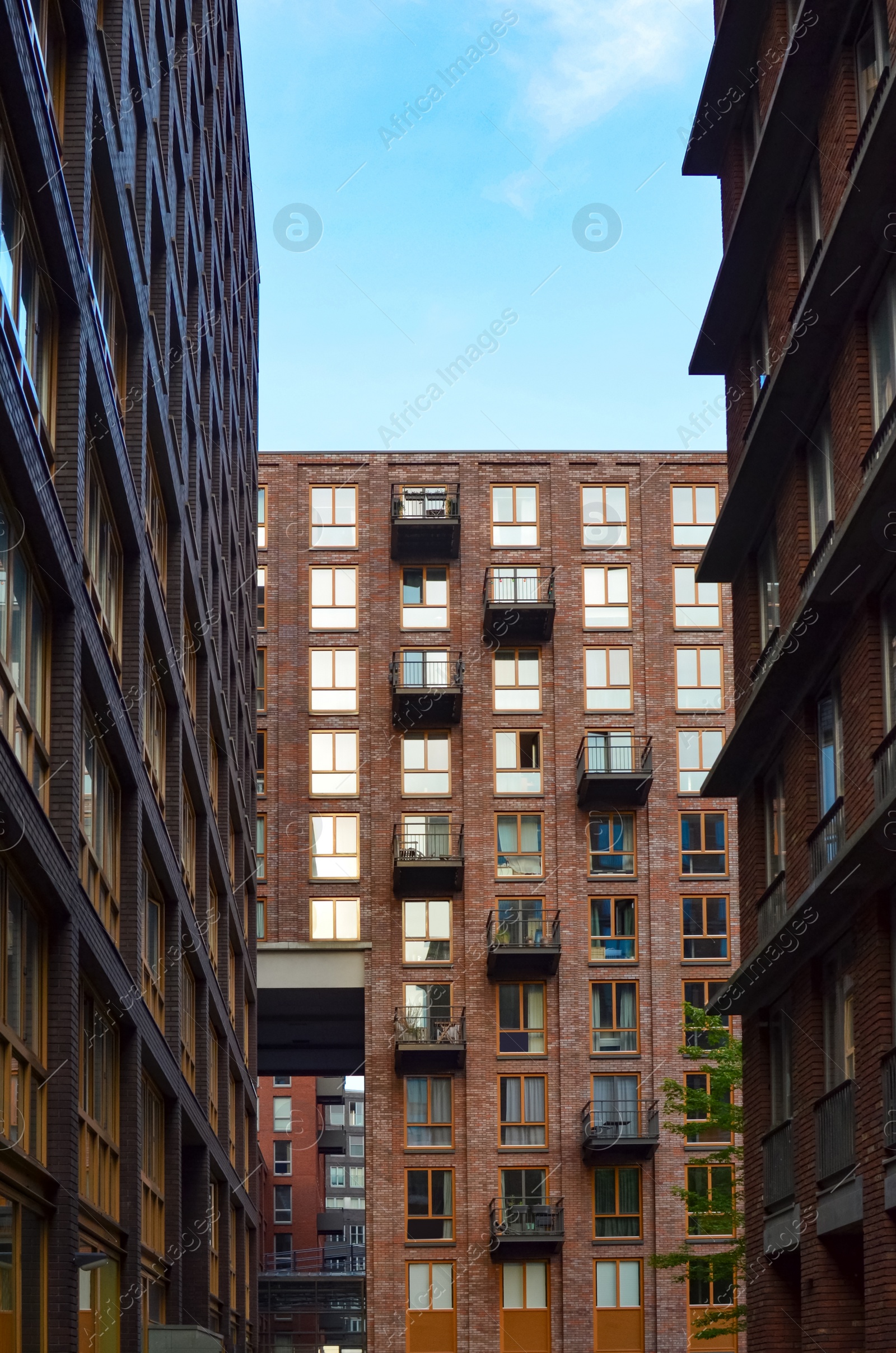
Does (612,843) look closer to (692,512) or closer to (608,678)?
(608,678)

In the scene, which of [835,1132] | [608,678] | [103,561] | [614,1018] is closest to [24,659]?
[103,561]

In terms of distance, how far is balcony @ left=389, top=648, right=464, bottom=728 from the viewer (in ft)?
192

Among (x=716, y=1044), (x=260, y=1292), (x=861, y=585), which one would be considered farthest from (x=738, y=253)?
(x=260, y=1292)

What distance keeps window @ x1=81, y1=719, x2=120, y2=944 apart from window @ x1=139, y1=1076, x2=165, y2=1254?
3797 millimetres

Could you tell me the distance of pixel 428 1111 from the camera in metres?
55.7

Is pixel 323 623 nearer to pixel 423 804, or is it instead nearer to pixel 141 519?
pixel 423 804

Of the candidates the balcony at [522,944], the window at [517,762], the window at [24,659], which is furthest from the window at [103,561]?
the window at [517,762]

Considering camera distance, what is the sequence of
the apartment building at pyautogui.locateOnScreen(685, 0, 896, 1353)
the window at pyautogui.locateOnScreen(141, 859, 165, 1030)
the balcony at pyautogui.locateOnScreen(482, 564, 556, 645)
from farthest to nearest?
1. the balcony at pyautogui.locateOnScreen(482, 564, 556, 645)
2. the window at pyautogui.locateOnScreen(141, 859, 165, 1030)
3. the apartment building at pyautogui.locateOnScreen(685, 0, 896, 1353)

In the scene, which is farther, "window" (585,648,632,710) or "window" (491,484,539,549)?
"window" (491,484,539,549)

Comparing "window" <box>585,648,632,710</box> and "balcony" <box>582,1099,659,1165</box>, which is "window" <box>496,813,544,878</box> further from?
"balcony" <box>582,1099,659,1165</box>

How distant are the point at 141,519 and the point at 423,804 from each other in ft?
111

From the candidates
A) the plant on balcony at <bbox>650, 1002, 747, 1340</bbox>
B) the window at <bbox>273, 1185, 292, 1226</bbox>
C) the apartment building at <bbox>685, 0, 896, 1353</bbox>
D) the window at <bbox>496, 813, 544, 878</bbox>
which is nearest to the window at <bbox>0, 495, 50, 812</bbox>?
the apartment building at <bbox>685, 0, 896, 1353</bbox>

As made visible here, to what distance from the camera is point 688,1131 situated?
139 ft

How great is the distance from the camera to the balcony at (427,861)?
5697cm
